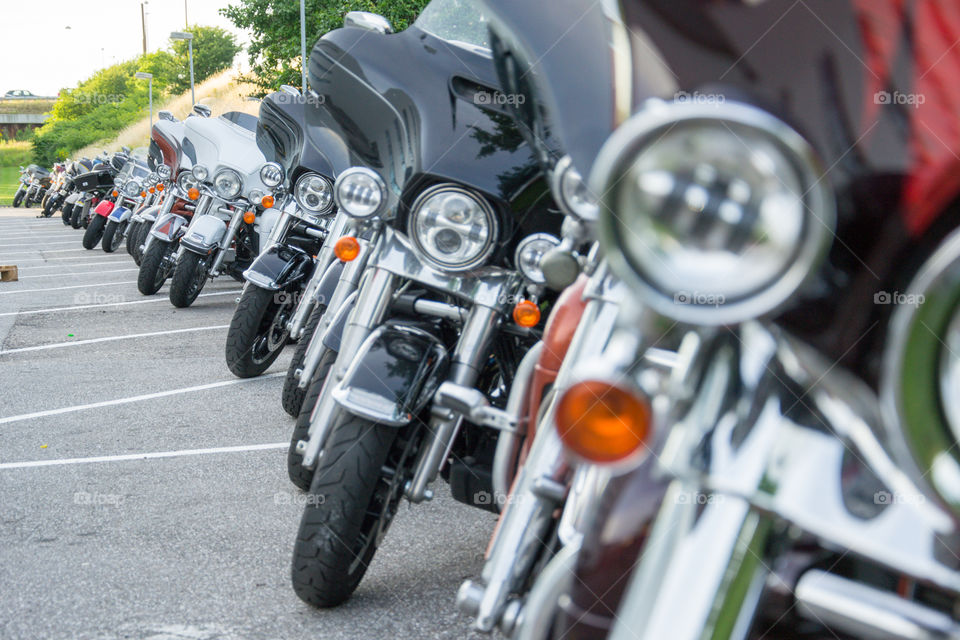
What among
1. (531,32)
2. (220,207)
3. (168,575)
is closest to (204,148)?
(220,207)

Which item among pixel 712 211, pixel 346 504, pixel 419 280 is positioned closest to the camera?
pixel 712 211

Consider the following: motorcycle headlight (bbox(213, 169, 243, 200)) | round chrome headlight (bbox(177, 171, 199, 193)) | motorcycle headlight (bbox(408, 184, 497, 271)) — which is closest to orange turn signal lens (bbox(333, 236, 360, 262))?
motorcycle headlight (bbox(408, 184, 497, 271))

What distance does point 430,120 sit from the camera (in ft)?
10.1

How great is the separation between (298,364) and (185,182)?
22.5ft

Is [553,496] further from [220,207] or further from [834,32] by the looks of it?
[220,207]

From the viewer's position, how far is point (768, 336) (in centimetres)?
125

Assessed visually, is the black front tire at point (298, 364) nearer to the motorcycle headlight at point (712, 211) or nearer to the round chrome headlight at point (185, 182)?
the motorcycle headlight at point (712, 211)

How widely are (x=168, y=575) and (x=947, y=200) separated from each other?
2837 mm

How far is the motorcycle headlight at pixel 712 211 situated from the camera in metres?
1.05

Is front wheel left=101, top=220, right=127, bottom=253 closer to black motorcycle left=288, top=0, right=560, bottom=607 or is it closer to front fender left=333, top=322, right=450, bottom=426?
black motorcycle left=288, top=0, right=560, bottom=607

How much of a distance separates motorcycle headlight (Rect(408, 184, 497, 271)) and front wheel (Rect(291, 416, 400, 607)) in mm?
523

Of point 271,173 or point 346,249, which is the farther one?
point 271,173

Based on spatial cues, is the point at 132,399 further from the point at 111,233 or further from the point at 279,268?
the point at 111,233

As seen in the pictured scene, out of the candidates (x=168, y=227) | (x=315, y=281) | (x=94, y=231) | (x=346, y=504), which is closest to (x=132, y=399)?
(x=315, y=281)
